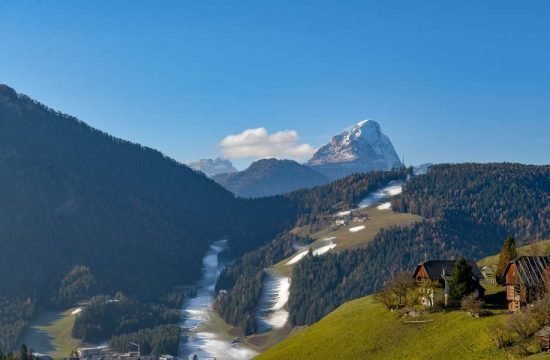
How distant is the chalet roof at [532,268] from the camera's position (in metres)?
73.9

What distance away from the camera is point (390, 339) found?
254 ft

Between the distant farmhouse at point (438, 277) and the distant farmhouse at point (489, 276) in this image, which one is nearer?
the distant farmhouse at point (438, 277)

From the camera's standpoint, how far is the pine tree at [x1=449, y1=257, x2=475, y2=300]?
81750 millimetres

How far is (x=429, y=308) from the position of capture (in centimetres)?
8375

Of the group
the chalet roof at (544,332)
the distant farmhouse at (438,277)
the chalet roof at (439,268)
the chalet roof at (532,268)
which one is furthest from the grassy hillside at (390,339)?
the chalet roof at (439,268)

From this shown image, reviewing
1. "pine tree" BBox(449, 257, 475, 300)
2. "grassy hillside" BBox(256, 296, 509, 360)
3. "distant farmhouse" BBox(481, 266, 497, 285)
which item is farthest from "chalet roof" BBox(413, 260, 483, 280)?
"grassy hillside" BBox(256, 296, 509, 360)

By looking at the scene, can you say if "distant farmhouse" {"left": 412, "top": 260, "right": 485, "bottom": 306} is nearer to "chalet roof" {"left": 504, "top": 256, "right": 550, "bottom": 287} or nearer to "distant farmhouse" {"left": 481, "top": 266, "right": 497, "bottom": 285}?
"distant farmhouse" {"left": 481, "top": 266, "right": 497, "bottom": 285}

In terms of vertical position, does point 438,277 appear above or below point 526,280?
above

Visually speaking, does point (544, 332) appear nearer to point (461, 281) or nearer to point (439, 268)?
point (461, 281)

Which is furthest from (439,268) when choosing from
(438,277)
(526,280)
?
(526,280)

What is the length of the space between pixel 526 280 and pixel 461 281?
9538 millimetres

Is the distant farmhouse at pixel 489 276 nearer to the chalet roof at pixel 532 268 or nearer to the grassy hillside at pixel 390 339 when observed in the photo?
the chalet roof at pixel 532 268

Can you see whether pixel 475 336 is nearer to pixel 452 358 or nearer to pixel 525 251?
pixel 452 358

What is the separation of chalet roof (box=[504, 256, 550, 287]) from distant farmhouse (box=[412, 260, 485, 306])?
7.78 m
